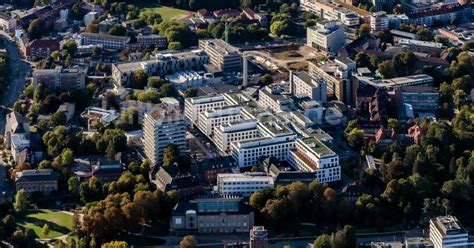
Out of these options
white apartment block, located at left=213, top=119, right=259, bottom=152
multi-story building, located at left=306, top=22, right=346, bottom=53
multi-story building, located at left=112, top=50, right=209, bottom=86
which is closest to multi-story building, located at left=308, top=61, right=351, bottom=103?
multi-story building, located at left=306, top=22, right=346, bottom=53

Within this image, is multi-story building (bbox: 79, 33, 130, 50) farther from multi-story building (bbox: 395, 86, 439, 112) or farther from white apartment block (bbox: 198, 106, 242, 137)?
multi-story building (bbox: 395, 86, 439, 112)

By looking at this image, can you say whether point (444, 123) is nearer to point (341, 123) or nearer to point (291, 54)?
point (341, 123)

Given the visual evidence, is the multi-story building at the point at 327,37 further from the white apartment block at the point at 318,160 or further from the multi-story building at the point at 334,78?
the white apartment block at the point at 318,160

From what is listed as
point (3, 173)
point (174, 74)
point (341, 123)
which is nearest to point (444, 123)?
point (341, 123)

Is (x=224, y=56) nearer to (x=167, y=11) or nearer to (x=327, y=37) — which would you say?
(x=327, y=37)

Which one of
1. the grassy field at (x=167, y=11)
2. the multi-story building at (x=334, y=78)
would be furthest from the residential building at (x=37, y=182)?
the grassy field at (x=167, y=11)

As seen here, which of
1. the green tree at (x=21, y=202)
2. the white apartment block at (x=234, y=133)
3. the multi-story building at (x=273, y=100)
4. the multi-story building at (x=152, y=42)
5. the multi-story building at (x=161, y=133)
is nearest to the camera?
the green tree at (x=21, y=202)

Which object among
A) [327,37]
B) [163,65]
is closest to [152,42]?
[163,65]
